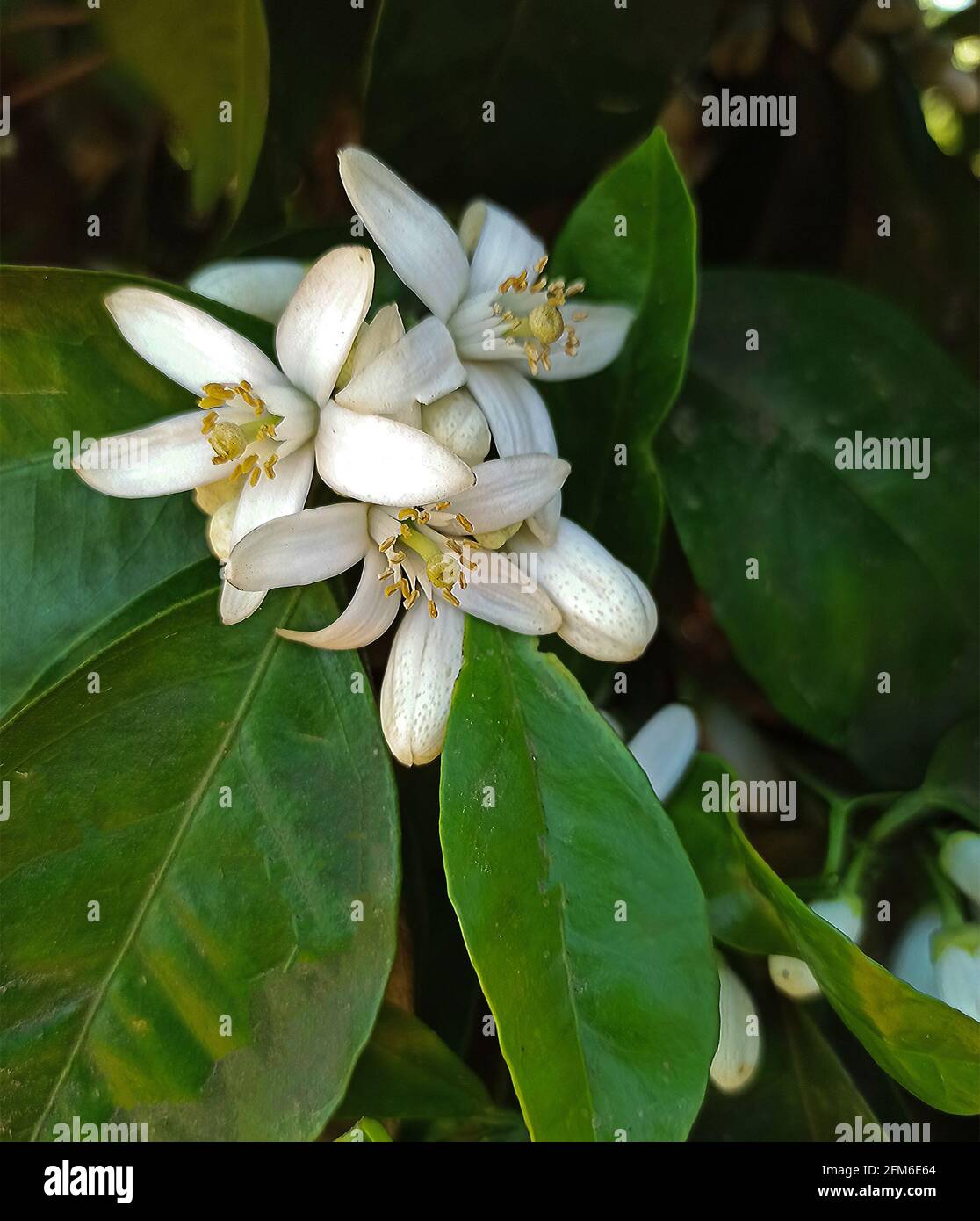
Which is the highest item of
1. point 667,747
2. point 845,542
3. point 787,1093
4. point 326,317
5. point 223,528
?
point 326,317

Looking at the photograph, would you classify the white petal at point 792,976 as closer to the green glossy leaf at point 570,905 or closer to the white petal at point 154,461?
the green glossy leaf at point 570,905

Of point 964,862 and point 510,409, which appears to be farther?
point 964,862

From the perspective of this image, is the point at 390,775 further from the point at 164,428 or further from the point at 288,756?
the point at 164,428

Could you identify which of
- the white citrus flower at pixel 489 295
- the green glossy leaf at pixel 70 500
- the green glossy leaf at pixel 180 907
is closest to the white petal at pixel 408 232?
the white citrus flower at pixel 489 295

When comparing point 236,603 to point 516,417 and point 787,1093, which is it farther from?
point 787,1093

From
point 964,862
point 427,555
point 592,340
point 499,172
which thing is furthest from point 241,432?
point 964,862
